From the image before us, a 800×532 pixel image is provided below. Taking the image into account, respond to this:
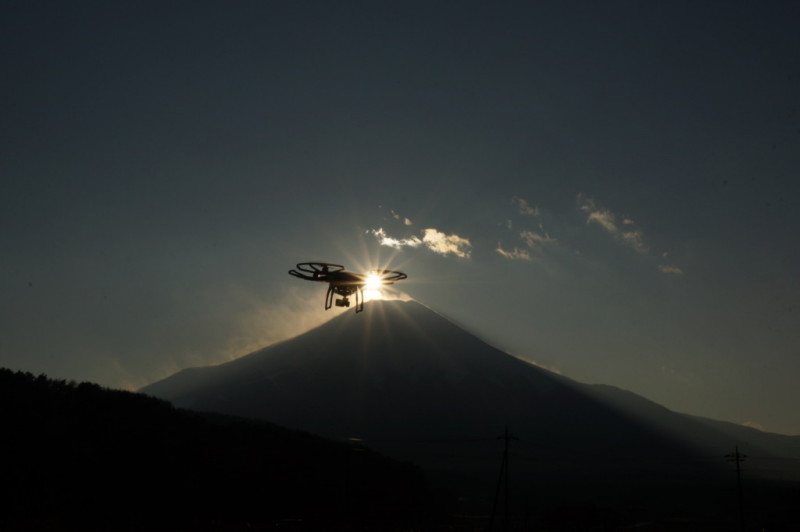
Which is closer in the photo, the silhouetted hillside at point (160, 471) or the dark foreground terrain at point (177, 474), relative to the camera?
the dark foreground terrain at point (177, 474)

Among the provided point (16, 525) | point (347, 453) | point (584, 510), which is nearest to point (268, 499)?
point (347, 453)

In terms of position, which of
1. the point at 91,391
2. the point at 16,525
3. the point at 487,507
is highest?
the point at 91,391

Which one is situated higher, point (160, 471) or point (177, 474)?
point (160, 471)

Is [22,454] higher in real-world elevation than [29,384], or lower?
lower

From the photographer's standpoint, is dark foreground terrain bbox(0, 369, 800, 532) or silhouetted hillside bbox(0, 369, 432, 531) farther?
silhouetted hillside bbox(0, 369, 432, 531)

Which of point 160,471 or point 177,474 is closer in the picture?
point 160,471

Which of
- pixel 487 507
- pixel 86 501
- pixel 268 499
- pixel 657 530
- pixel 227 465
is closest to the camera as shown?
pixel 86 501

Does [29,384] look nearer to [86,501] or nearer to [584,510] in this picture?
[86,501]

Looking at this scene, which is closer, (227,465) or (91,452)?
(91,452)
